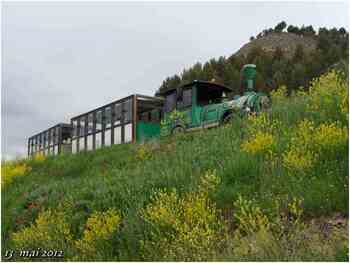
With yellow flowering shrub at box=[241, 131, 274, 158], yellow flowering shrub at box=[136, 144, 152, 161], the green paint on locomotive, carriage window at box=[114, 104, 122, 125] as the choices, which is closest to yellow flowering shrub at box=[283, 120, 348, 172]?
yellow flowering shrub at box=[241, 131, 274, 158]

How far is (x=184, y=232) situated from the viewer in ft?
16.4

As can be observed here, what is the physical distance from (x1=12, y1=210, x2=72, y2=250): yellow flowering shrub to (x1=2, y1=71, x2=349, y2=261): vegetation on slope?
0.02 m

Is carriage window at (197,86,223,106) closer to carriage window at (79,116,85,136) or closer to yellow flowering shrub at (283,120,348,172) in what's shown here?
carriage window at (79,116,85,136)

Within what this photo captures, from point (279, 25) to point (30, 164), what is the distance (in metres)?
57.8

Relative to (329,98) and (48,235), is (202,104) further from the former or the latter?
(48,235)

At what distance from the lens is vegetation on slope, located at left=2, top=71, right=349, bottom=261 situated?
448 centimetres

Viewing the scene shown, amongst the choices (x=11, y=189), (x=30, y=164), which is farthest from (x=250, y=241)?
(x=30, y=164)

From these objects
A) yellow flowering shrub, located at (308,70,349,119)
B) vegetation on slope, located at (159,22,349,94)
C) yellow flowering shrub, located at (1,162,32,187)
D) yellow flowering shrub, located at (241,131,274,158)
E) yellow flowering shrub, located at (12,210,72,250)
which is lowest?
yellow flowering shrub, located at (12,210,72,250)

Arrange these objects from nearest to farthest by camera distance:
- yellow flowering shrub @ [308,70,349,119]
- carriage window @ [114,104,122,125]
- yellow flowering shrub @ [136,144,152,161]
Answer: yellow flowering shrub @ [308,70,349,119] → yellow flowering shrub @ [136,144,152,161] → carriage window @ [114,104,122,125]

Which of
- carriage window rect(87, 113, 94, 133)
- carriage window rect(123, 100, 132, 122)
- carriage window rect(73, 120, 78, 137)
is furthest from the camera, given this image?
carriage window rect(73, 120, 78, 137)

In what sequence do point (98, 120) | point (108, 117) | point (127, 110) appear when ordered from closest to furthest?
1. point (127, 110)
2. point (108, 117)
3. point (98, 120)

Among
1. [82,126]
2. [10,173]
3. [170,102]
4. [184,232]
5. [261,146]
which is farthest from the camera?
[82,126]

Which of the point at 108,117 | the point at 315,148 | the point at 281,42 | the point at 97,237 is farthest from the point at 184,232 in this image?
the point at 281,42

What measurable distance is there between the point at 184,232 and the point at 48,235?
2.52 m
